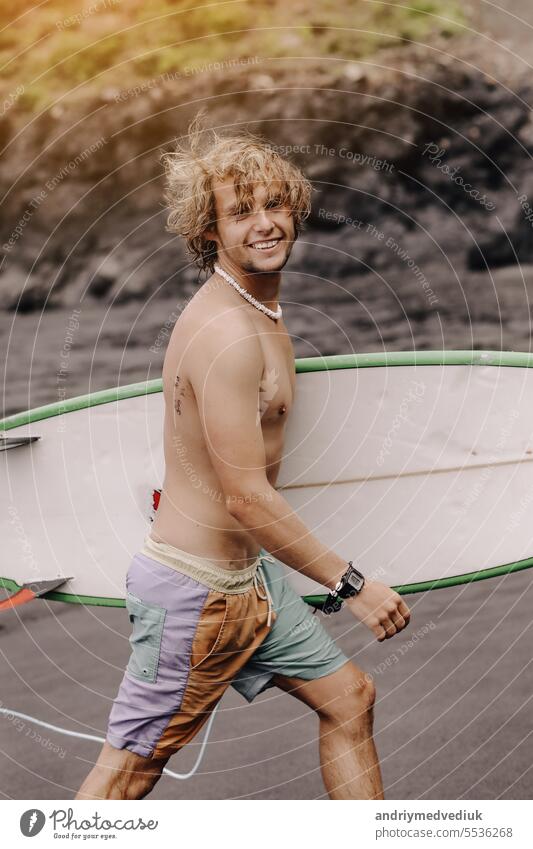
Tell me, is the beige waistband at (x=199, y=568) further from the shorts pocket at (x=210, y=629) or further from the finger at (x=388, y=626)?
the finger at (x=388, y=626)

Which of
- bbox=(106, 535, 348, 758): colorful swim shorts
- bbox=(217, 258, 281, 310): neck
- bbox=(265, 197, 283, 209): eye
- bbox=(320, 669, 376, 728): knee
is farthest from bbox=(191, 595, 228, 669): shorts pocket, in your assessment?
bbox=(265, 197, 283, 209): eye

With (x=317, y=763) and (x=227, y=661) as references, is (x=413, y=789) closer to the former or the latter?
(x=317, y=763)

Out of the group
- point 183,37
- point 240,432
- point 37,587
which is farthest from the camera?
point 183,37

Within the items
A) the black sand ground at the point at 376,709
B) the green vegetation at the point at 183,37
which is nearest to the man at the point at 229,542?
the black sand ground at the point at 376,709

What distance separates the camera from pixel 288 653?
5.16 feet

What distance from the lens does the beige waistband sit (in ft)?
4.90

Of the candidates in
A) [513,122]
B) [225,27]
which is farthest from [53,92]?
[513,122]

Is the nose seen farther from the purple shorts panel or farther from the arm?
the purple shorts panel

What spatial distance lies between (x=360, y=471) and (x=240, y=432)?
1.83 feet

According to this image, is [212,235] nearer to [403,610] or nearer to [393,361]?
[393,361]

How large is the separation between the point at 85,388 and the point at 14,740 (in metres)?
1.17

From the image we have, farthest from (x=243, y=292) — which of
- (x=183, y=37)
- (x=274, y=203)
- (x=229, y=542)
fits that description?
(x=183, y=37)

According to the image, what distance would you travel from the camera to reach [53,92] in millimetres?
2930

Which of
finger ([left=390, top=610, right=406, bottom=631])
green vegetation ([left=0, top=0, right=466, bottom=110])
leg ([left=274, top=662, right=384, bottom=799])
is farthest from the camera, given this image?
green vegetation ([left=0, top=0, right=466, bottom=110])
